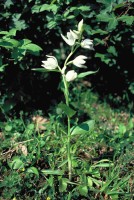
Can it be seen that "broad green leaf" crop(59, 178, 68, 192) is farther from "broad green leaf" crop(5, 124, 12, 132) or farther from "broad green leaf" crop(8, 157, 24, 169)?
"broad green leaf" crop(5, 124, 12, 132)

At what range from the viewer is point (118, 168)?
238 centimetres

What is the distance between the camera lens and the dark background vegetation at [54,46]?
2.72m

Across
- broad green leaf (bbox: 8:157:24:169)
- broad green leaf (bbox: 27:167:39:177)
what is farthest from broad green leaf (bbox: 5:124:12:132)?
broad green leaf (bbox: 27:167:39:177)

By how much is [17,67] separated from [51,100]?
21.2 inches

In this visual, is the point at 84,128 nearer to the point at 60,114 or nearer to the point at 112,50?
the point at 60,114

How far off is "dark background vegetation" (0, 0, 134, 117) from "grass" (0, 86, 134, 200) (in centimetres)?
38

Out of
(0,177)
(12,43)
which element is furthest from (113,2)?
(0,177)

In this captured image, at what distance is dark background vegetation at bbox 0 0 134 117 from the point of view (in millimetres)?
2721

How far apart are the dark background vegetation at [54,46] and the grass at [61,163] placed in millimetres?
380

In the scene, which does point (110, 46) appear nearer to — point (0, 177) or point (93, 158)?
point (93, 158)

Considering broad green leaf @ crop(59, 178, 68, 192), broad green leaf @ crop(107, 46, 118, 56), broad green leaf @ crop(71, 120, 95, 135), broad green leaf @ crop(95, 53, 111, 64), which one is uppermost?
broad green leaf @ crop(107, 46, 118, 56)

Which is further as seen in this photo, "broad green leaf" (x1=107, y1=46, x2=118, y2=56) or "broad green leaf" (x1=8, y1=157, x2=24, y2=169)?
"broad green leaf" (x1=107, y1=46, x2=118, y2=56)

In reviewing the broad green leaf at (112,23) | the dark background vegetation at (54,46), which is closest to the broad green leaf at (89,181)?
the dark background vegetation at (54,46)

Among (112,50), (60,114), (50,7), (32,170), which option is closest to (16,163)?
(32,170)
